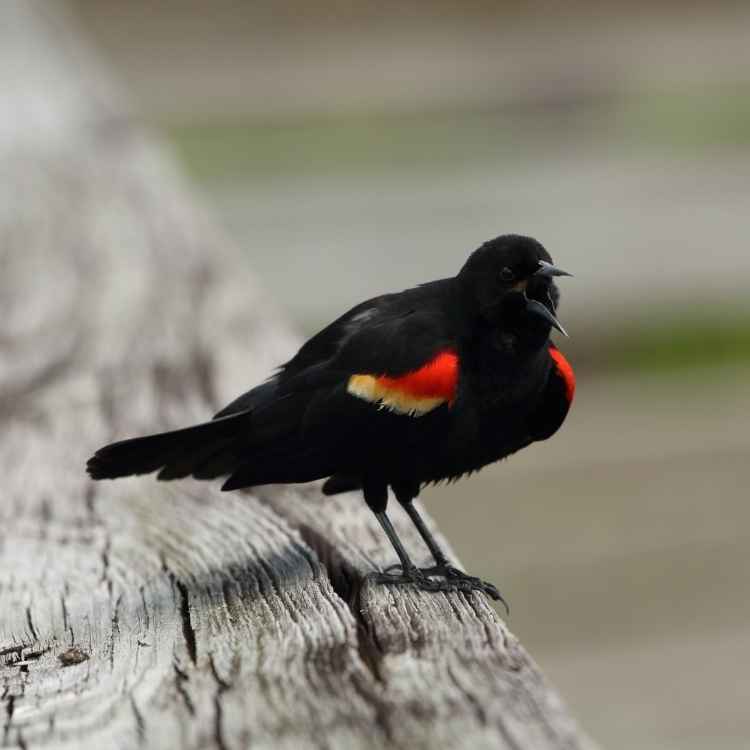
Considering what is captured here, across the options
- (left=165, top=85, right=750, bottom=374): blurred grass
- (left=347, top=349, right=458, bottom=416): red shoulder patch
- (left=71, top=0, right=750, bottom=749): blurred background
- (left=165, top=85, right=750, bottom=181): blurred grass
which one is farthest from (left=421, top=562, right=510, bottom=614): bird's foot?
(left=165, top=85, right=750, bottom=181): blurred grass

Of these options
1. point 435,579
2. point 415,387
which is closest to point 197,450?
point 415,387

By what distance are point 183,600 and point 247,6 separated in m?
8.20

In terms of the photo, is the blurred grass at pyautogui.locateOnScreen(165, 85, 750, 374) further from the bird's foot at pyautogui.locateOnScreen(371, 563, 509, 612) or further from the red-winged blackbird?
the bird's foot at pyautogui.locateOnScreen(371, 563, 509, 612)

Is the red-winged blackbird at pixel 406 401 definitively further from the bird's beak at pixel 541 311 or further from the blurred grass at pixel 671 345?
the blurred grass at pixel 671 345

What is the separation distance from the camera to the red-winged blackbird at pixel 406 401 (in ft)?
8.06

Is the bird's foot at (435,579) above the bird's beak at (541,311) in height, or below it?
below

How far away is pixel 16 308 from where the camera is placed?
3969 mm

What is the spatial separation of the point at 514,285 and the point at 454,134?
248 inches

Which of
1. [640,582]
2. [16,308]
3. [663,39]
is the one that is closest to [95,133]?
[16,308]

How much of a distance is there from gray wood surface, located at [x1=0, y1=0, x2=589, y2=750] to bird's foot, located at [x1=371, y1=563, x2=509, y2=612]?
1.8 inches

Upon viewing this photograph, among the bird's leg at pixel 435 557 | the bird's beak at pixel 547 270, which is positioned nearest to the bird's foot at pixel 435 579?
the bird's leg at pixel 435 557

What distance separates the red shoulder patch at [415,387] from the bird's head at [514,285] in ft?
0.39

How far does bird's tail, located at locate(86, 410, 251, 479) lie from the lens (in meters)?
2.55

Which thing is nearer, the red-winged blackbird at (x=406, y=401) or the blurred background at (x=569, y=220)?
the red-winged blackbird at (x=406, y=401)
